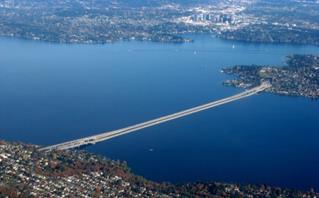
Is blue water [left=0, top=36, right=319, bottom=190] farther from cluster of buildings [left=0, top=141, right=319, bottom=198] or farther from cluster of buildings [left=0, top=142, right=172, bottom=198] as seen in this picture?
cluster of buildings [left=0, top=142, right=172, bottom=198]

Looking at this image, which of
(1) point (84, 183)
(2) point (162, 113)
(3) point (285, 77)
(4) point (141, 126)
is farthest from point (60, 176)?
(3) point (285, 77)

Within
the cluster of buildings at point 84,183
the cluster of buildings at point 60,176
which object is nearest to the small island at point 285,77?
the cluster of buildings at point 84,183

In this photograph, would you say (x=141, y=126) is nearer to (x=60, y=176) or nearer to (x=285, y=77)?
(x=60, y=176)

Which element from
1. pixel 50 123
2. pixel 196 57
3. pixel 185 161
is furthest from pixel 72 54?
pixel 185 161

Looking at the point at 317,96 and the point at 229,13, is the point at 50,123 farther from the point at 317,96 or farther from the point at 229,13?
the point at 229,13

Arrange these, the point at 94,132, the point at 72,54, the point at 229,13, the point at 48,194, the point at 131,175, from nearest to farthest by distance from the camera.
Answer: the point at 48,194
the point at 131,175
the point at 94,132
the point at 72,54
the point at 229,13

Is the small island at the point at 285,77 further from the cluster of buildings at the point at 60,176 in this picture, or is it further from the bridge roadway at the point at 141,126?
the cluster of buildings at the point at 60,176
